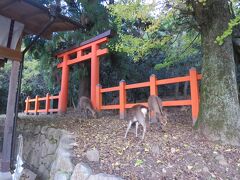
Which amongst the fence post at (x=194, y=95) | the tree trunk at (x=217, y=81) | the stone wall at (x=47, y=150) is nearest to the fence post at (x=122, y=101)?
the fence post at (x=194, y=95)

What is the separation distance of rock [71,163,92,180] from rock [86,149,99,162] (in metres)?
0.24

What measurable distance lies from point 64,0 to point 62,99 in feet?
14.0

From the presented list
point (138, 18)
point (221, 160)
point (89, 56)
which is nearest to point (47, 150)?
point (221, 160)

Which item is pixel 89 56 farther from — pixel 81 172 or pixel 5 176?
pixel 81 172

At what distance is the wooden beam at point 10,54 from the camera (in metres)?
4.31

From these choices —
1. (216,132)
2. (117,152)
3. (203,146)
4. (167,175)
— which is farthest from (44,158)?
(216,132)

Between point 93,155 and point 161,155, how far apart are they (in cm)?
111

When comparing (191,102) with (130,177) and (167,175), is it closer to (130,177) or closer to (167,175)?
(167,175)

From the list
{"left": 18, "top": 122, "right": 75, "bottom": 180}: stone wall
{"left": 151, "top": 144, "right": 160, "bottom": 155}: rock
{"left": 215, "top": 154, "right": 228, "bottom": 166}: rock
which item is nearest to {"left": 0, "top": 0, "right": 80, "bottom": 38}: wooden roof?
{"left": 18, "top": 122, "right": 75, "bottom": 180}: stone wall

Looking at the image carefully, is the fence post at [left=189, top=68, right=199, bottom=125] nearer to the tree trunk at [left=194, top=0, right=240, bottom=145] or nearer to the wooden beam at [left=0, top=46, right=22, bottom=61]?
the tree trunk at [left=194, top=0, right=240, bottom=145]

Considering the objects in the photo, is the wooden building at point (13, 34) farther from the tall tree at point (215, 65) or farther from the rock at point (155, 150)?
the rock at point (155, 150)

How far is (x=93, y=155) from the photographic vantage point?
3721mm

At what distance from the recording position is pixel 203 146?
4035 millimetres

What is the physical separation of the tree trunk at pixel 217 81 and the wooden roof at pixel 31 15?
2787 millimetres
